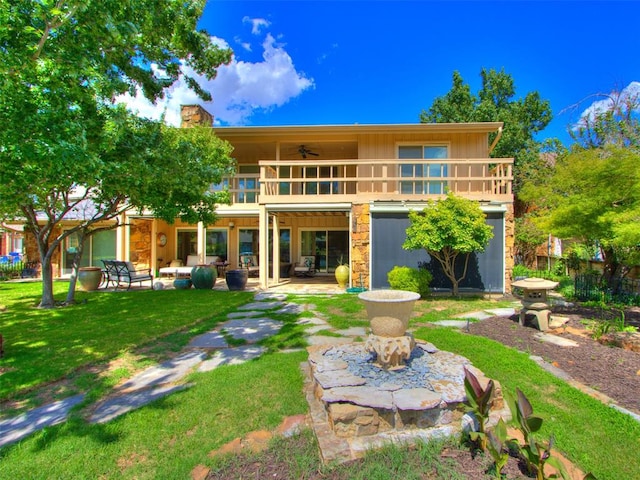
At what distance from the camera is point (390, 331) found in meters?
3.51

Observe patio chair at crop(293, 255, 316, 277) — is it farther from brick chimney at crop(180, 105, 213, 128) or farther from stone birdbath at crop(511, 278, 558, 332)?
stone birdbath at crop(511, 278, 558, 332)

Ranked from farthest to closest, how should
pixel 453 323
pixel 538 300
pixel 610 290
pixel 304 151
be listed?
pixel 304 151 < pixel 610 290 < pixel 453 323 < pixel 538 300

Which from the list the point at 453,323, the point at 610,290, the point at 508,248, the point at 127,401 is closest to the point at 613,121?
the point at 508,248

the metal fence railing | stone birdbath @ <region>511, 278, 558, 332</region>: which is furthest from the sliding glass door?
stone birdbath @ <region>511, 278, 558, 332</region>

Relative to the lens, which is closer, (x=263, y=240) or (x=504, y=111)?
(x=263, y=240)

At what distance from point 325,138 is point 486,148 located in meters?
5.84

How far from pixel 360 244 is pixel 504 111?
16272mm

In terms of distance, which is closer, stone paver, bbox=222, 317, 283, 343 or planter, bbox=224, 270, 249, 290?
stone paver, bbox=222, 317, 283, 343

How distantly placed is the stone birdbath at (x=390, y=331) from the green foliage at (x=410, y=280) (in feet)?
18.1

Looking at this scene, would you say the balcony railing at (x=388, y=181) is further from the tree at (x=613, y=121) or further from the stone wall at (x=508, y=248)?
the tree at (x=613, y=121)

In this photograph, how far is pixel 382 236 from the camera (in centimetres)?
1025

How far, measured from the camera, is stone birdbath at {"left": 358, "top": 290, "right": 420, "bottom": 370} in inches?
135

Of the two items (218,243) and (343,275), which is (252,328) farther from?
(218,243)

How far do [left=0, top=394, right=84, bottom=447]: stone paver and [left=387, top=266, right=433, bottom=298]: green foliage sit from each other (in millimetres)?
7189
